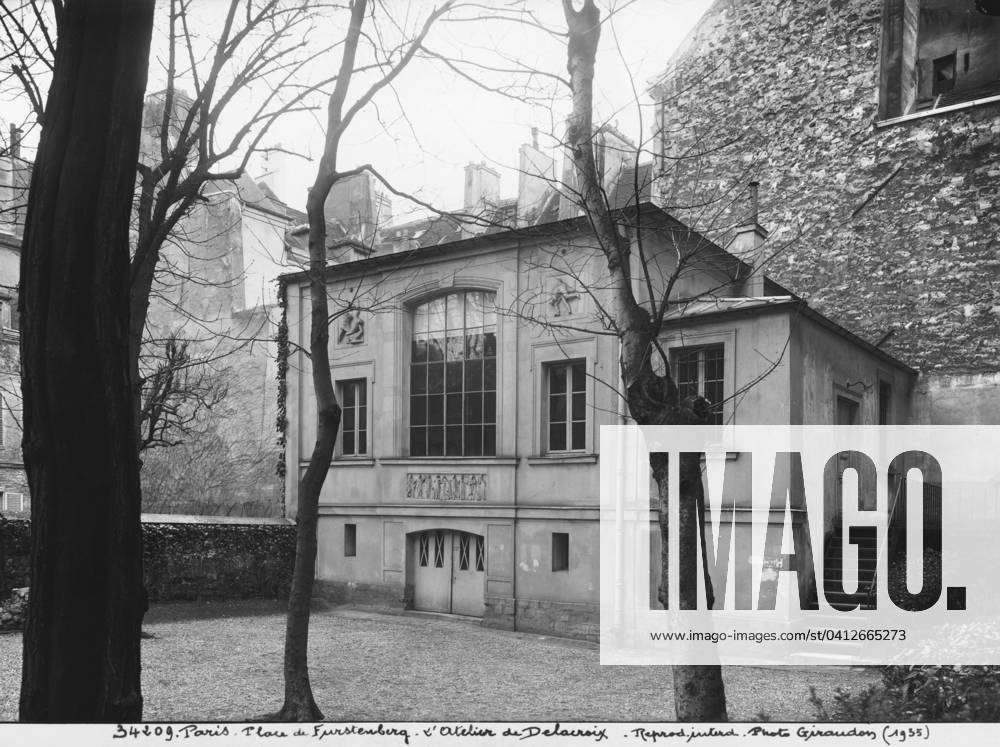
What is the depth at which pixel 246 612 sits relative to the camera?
15.2 meters

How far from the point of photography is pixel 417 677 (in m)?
10.3

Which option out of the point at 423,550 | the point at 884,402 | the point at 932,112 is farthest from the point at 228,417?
the point at 932,112

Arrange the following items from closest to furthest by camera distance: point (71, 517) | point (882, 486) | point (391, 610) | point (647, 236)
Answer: point (71, 517) → point (882, 486) → point (647, 236) → point (391, 610)

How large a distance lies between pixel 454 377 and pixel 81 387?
1166 centimetres

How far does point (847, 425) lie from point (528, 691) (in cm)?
634

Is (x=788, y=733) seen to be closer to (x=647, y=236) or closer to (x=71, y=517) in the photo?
(x=71, y=517)

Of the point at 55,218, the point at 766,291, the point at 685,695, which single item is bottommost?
the point at 685,695

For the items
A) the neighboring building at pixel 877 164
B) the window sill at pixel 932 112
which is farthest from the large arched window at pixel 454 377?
the window sill at pixel 932 112

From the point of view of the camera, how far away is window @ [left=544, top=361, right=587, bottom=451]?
541 inches

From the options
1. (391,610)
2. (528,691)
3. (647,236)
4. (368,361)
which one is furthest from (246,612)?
(647,236)

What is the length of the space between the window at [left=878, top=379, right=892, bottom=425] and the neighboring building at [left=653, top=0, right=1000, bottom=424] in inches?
14.5

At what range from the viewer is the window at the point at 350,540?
16.0 metres

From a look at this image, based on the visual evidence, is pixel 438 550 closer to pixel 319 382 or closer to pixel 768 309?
pixel 768 309

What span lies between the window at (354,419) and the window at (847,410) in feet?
26.3
